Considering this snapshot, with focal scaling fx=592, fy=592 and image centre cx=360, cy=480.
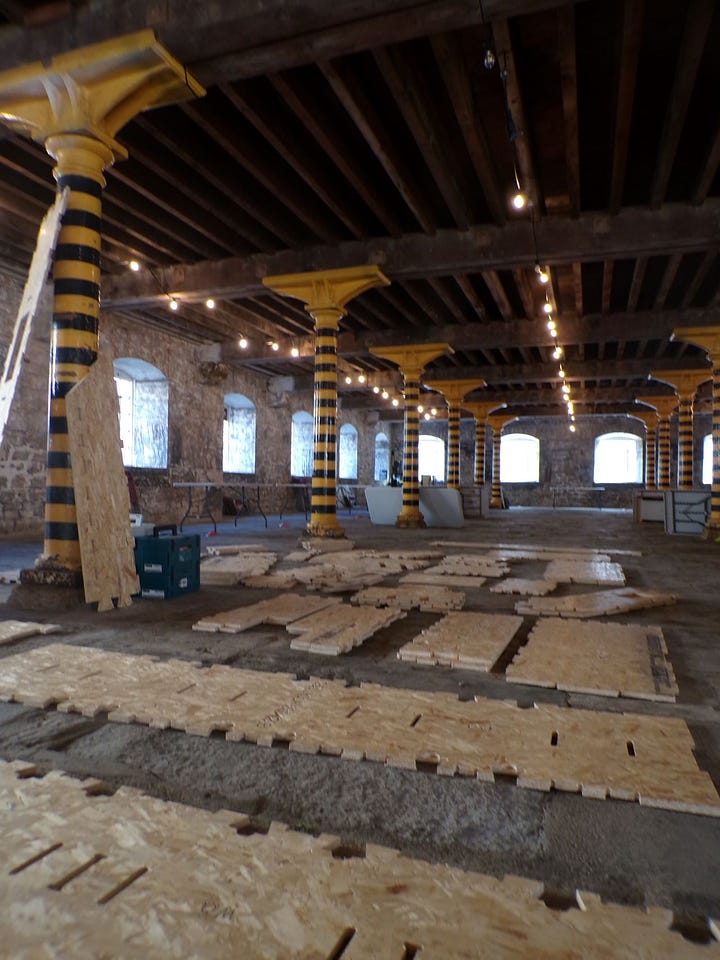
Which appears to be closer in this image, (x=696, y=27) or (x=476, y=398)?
(x=696, y=27)

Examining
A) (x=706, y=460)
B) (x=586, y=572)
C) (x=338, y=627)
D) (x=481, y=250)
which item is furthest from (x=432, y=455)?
(x=338, y=627)

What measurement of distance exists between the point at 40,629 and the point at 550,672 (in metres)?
3.16

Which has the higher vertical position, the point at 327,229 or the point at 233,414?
the point at 327,229

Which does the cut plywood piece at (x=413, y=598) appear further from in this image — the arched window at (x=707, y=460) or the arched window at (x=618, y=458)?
the arched window at (x=618, y=458)

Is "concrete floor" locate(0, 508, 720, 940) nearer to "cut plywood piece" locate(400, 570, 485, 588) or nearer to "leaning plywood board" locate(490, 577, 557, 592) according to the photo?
"leaning plywood board" locate(490, 577, 557, 592)

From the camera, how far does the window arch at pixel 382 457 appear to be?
31656 millimetres

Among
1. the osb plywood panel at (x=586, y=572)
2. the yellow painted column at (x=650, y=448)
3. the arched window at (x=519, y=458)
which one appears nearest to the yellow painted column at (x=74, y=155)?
the osb plywood panel at (x=586, y=572)

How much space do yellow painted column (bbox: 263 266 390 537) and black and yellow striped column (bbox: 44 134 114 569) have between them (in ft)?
18.8

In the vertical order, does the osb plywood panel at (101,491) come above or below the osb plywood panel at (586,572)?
above

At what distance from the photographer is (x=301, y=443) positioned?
23.6 meters

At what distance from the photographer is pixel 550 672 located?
3.07 m

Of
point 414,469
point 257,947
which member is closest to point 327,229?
point 414,469

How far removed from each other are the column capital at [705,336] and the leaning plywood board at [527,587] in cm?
1037

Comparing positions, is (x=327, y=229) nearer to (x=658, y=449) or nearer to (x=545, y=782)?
(x=545, y=782)
